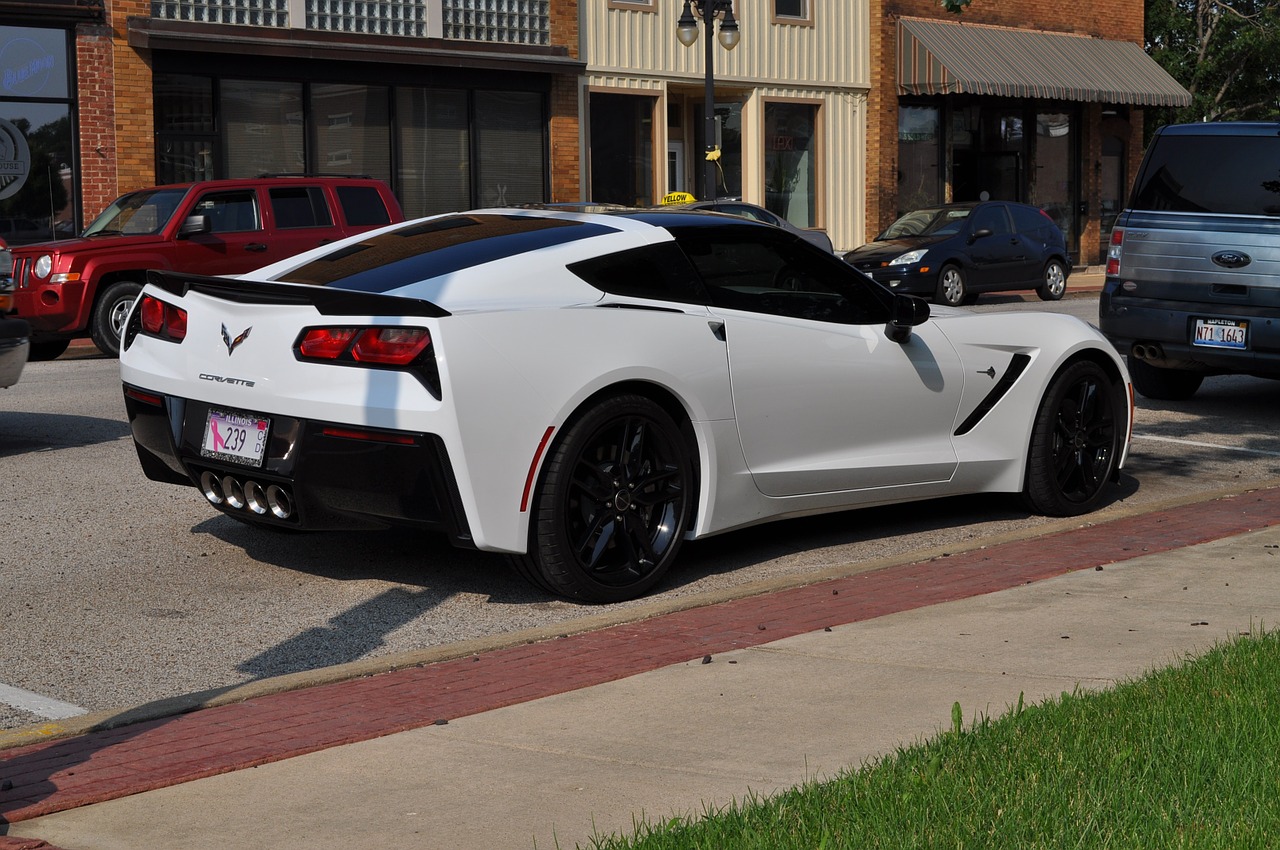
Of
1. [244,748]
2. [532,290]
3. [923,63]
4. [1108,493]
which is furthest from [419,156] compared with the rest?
[244,748]

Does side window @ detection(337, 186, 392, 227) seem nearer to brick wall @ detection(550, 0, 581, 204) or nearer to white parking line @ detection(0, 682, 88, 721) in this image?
brick wall @ detection(550, 0, 581, 204)

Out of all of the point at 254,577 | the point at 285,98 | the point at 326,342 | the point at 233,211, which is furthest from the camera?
the point at 285,98

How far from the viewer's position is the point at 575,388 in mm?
6121

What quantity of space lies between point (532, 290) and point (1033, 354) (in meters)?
2.74

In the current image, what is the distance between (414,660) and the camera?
551 centimetres

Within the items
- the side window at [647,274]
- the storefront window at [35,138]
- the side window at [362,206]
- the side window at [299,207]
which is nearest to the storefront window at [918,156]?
the side window at [362,206]

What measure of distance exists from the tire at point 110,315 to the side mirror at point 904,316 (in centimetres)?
1194

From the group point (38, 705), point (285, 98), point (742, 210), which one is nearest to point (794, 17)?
point (742, 210)

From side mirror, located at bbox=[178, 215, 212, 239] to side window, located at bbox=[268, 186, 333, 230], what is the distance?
3.01 ft

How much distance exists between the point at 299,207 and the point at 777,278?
12.1 meters

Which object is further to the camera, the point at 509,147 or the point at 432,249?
the point at 509,147

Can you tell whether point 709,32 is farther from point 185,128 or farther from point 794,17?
point 794,17

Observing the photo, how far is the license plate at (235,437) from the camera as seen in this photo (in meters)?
6.21

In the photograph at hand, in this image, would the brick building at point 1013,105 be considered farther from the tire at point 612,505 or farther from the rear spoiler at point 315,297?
the rear spoiler at point 315,297
